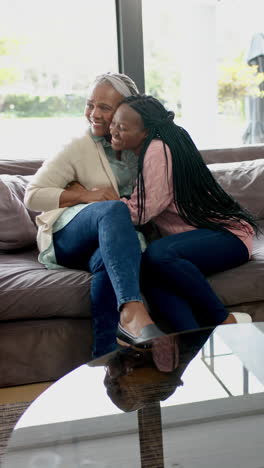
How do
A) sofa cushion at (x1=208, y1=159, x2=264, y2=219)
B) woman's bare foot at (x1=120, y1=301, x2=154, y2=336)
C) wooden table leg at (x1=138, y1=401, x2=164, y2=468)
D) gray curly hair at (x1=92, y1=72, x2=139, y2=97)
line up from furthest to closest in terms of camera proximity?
sofa cushion at (x1=208, y1=159, x2=264, y2=219), gray curly hair at (x1=92, y1=72, x2=139, y2=97), woman's bare foot at (x1=120, y1=301, x2=154, y2=336), wooden table leg at (x1=138, y1=401, x2=164, y2=468)

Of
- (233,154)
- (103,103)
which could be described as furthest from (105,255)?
(233,154)

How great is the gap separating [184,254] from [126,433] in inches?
37.7

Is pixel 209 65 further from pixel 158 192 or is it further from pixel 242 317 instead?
pixel 242 317

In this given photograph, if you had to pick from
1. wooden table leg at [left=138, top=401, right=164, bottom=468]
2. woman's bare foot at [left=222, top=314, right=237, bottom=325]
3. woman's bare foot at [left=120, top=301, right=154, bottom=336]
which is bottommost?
woman's bare foot at [left=222, top=314, right=237, bottom=325]

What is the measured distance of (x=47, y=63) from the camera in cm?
328

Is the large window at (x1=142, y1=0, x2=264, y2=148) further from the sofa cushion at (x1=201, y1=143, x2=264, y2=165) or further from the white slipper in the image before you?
the white slipper

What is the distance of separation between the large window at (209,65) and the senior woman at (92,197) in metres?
1.35

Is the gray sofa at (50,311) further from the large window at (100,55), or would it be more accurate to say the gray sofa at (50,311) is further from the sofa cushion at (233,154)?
the large window at (100,55)

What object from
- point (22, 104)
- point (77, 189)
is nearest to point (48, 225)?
point (77, 189)

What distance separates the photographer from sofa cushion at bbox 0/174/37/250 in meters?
2.42

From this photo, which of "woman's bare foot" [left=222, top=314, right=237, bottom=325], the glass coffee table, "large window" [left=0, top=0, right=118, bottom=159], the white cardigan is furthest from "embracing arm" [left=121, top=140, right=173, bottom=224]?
"large window" [left=0, top=0, right=118, bottom=159]

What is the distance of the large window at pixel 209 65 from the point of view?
349cm

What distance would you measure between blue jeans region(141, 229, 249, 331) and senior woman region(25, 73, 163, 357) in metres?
0.15

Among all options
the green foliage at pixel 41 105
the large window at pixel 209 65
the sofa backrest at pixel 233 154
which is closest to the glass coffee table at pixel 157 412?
the sofa backrest at pixel 233 154
